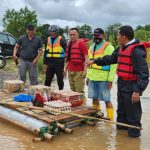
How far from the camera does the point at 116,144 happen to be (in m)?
6.17

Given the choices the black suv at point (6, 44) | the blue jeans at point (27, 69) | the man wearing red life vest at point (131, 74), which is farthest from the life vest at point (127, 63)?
the black suv at point (6, 44)

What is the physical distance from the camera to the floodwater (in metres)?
5.93

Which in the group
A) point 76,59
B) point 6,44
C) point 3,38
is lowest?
point 76,59

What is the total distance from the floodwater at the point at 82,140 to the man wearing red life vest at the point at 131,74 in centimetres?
27

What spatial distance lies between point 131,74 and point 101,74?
3.38ft

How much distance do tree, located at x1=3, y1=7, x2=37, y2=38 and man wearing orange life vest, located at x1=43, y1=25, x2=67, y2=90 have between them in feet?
91.1

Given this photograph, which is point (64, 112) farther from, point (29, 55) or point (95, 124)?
point (29, 55)

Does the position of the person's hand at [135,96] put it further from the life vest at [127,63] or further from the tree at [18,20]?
the tree at [18,20]

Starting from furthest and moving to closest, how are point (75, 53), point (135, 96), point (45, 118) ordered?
point (75, 53) → point (45, 118) → point (135, 96)

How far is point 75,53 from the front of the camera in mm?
8289

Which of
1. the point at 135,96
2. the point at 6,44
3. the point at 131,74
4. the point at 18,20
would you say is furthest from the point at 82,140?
the point at 18,20

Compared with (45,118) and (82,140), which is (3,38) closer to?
(45,118)

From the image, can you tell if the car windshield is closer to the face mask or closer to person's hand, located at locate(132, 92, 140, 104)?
the face mask

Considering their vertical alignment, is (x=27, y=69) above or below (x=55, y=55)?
below
